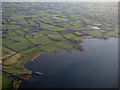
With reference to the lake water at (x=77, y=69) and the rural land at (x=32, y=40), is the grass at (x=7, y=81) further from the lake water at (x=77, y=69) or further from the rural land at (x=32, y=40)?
the lake water at (x=77, y=69)

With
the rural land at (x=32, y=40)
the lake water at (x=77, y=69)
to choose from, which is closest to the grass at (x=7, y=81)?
the rural land at (x=32, y=40)

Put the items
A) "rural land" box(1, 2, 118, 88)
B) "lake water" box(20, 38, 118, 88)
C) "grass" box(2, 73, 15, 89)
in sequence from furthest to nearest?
1. "rural land" box(1, 2, 118, 88)
2. "lake water" box(20, 38, 118, 88)
3. "grass" box(2, 73, 15, 89)

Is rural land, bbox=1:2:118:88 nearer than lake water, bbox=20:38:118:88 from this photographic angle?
No

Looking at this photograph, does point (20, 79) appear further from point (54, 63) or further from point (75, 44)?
point (75, 44)

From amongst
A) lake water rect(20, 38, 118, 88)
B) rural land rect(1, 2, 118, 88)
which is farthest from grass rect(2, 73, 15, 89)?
lake water rect(20, 38, 118, 88)

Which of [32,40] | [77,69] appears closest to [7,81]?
[77,69]

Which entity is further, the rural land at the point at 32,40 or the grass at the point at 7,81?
the rural land at the point at 32,40

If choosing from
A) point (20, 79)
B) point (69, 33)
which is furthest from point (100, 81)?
point (69, 33)

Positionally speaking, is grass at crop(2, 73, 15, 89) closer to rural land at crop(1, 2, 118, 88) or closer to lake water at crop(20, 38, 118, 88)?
rural land at crop(1, 2, 118, 88)

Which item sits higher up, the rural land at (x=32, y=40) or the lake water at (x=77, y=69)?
the rural land at (x=32, y=40)
